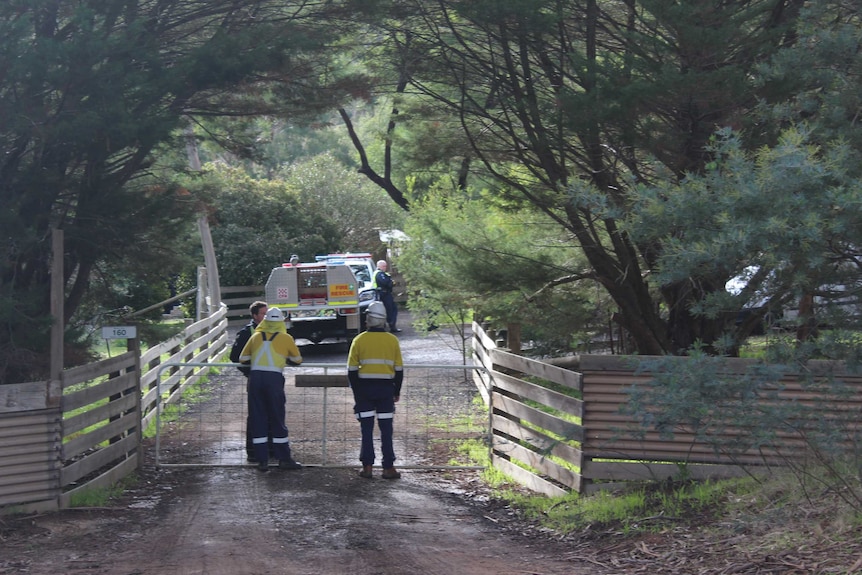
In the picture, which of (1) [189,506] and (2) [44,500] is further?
(1) [189,506]

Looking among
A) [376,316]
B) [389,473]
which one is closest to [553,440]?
[389,473]

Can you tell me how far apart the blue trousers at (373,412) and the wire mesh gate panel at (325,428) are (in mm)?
591

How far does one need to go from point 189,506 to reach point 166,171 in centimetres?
491

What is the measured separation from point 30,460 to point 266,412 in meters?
2.78

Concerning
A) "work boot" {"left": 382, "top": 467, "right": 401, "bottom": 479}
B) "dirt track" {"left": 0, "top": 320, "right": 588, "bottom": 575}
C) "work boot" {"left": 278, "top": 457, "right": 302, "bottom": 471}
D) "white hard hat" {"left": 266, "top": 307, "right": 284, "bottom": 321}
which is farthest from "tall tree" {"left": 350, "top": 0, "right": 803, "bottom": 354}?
"work boot" {"left": 278, "top": 457, "right": 302, "bottom": 471}

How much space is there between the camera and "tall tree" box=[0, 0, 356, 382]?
9.12 m

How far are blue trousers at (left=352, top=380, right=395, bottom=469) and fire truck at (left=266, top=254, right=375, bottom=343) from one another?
474 inches

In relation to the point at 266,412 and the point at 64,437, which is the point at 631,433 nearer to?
the point at 266,412

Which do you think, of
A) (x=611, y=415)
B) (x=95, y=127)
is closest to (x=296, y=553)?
(x=611, y=415)

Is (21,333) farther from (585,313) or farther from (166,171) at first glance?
(585,313)

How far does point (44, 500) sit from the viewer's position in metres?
8.55

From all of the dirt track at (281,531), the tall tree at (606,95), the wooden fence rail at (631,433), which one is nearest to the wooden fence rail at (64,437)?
the dirt track at (281,531)

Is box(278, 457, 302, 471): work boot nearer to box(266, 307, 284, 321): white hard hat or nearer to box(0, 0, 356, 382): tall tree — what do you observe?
box(266, 307, 284, 321): white hard hat

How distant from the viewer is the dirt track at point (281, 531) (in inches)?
279
